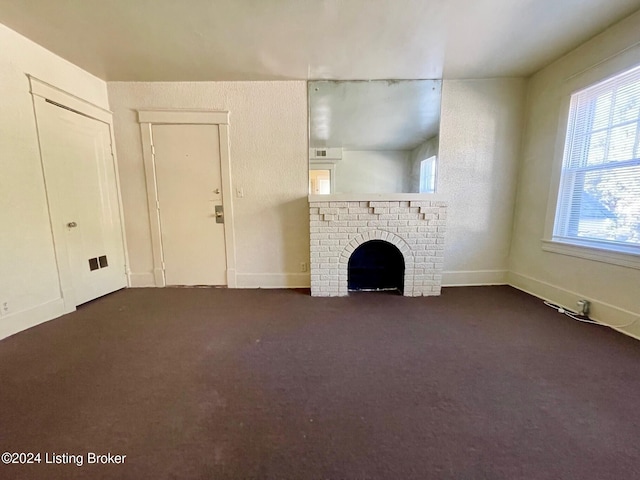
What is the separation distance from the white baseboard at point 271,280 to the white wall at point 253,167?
0.01 m

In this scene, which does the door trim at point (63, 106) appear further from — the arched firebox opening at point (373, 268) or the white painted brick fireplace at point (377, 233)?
the arched firebox opening at point (373, 268)

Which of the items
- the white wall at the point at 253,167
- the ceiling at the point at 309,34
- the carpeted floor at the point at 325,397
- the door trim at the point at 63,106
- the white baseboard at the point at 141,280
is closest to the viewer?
the carpeted floor at the point at 325,397

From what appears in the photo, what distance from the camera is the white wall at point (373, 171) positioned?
302 centimetres

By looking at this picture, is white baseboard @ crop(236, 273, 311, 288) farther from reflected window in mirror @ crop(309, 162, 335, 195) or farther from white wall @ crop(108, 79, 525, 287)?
reflected window in mirror @ crop(309, 162, 335, 195)

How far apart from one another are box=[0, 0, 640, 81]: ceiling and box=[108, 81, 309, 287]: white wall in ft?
0.74

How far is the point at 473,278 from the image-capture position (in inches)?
130

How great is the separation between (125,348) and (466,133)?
4091 millimetres

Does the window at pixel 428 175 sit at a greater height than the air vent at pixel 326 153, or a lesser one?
lesser

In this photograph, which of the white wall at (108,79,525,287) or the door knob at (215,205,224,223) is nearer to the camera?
the white wall at (108,79,525,287)

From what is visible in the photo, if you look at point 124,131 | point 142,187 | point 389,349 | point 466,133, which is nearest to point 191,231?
point 142,187

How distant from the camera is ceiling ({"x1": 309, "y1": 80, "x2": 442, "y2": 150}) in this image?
2.95m

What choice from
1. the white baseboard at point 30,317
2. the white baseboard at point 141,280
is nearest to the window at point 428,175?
the white baseboard at point 141,280

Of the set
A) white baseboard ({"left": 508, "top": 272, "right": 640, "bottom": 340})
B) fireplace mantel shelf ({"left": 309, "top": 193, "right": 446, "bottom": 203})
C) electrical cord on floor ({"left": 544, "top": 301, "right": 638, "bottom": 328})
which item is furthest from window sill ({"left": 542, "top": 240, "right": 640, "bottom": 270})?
fireplace mantel shelf ({"left": 309, "top": 193, "right": 446, "bottom": 203})

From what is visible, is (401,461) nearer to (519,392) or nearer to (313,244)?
(519,392)
